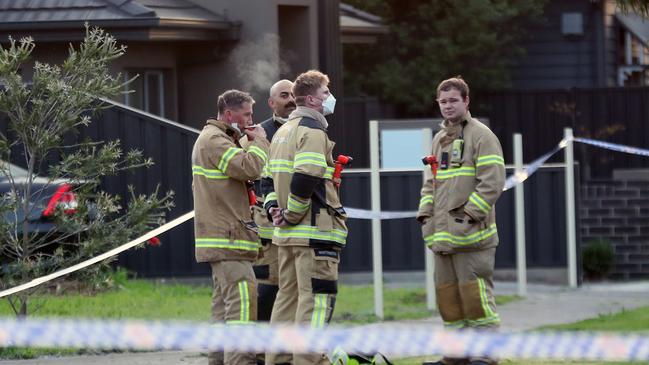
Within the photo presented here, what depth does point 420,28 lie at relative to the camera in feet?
79.8

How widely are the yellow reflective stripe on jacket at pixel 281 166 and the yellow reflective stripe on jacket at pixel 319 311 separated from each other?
0.83 metres

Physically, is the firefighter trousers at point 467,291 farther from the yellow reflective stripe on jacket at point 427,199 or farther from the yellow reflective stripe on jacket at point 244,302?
the yellow reflective stripe on jacket at point 244,302

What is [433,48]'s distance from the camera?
2375 cm

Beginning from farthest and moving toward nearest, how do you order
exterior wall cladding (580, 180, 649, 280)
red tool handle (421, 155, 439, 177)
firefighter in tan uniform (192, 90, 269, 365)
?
exterior wall cladding (580, 180, 649, 280)
red tool handle (421, 155, 439, 177)
firefighter in tan uniform (192, 90, 269, 365)

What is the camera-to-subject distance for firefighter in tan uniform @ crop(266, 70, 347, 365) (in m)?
7.66

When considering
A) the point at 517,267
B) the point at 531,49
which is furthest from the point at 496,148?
the point at 531,49

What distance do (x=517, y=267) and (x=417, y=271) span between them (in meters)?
1.06

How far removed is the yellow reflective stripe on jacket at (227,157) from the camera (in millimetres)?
7988

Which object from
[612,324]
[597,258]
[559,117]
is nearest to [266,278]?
[612,324]

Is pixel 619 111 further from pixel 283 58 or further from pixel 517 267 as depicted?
pixel 517 267

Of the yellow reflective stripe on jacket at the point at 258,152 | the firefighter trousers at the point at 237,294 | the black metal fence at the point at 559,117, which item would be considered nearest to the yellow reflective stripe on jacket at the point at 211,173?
the yellow reflective stripe on jacket at the point at 258,152

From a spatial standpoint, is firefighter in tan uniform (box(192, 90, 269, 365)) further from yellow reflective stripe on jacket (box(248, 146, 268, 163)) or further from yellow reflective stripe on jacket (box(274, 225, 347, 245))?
yellow reflective stripe on jacket (box(274, 225, 347, 245))

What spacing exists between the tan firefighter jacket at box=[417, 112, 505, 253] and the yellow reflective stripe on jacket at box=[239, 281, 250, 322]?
131 cm

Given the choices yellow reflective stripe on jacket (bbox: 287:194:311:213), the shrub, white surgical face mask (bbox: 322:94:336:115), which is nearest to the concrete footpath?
the shrub
